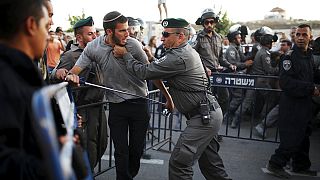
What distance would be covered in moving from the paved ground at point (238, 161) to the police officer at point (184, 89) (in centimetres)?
113

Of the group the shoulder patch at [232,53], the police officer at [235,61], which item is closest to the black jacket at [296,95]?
the police officer at [235,61]

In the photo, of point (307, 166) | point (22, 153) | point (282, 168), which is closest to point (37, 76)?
point (22, 153)

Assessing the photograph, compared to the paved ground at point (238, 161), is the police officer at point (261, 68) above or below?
above

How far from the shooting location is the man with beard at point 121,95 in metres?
3.49

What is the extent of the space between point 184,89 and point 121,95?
2.18ft

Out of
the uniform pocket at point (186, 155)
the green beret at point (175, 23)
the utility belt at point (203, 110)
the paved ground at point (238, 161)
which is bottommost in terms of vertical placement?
the paved ground at point (238, 161)

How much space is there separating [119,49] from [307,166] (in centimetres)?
289

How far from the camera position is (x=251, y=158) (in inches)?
200

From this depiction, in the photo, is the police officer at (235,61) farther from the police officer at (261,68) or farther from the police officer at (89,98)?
the police officer at (89,98)

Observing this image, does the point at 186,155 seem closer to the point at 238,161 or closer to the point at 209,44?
the point at 238,161

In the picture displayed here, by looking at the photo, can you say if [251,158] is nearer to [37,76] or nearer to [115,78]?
[115,78]

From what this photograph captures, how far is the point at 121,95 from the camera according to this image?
349cm

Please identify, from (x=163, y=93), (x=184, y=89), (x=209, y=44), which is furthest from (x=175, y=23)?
(x=209, y=44)

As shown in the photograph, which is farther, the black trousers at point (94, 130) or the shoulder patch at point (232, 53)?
the shoulder patch at point (232, 53)
